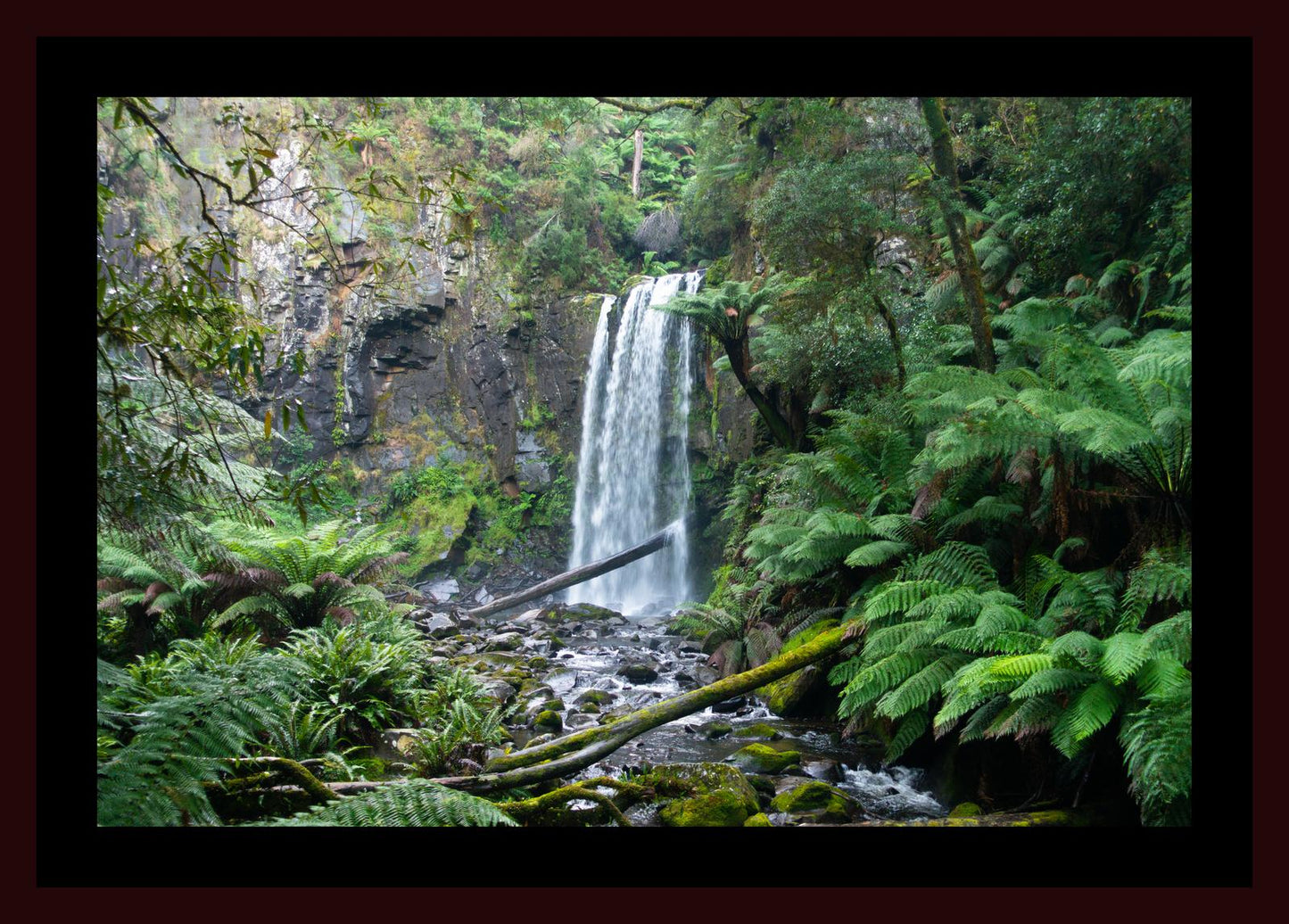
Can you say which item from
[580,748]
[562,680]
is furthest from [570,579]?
[580,748]

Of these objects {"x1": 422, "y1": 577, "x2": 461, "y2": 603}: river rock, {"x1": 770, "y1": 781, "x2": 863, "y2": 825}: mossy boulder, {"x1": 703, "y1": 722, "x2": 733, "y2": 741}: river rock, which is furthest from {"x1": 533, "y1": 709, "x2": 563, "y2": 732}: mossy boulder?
{"x1": 422, "y1": 577, "x2": 461, "y2": 603}: river rock

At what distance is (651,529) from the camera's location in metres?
14.4

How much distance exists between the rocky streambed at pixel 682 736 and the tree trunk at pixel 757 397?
2706 millimetres

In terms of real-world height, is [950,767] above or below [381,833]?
below

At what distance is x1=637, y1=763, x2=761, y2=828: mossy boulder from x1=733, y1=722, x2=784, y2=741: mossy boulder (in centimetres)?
133

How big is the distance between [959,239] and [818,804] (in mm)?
4216

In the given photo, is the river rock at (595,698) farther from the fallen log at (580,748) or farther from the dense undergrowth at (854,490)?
the fallen log at (580,748)

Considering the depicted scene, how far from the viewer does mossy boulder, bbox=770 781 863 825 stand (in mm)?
A: 3139

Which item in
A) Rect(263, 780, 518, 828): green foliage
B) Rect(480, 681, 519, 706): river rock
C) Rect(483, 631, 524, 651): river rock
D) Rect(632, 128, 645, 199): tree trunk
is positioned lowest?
Result: Rect(483, 631, 524, 651): river rock

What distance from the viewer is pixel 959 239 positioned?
530 cm

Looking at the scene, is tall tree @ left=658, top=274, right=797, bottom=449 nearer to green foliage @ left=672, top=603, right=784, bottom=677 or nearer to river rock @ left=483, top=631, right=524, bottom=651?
green foliage @ left=672, top=603, right=784, bottom=677
